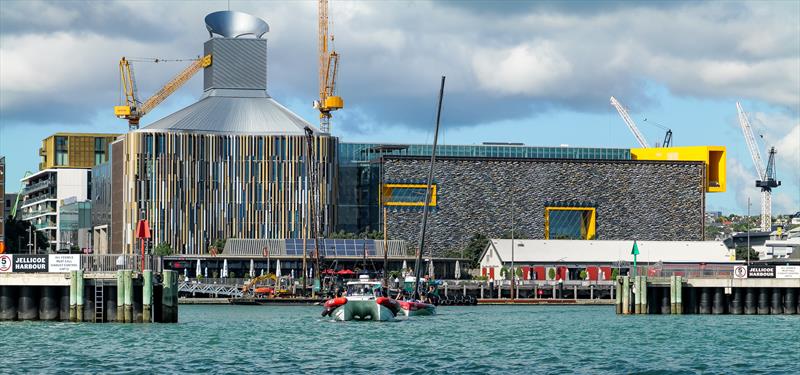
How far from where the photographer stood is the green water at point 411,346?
7625cm

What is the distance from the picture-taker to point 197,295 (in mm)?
187250

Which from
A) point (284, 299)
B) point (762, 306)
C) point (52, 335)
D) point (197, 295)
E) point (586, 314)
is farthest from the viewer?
point (197, 295)

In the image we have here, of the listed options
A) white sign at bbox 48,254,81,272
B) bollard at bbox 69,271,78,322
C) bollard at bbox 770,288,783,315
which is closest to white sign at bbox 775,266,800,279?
bollard at bbox 770,288,783,315

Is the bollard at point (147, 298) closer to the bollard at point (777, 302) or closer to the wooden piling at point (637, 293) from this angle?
the wooden piling at point (637, 293)

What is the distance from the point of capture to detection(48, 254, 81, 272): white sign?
104 meters

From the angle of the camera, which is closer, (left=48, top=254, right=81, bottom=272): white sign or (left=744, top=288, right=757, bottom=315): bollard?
(left=48, top=254, right=81, bottom=272): white sign

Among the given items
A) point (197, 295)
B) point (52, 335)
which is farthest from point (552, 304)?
point (52, 335)

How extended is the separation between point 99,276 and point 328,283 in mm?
91287

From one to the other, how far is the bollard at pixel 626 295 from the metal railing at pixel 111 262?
40.7m

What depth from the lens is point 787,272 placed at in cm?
13188

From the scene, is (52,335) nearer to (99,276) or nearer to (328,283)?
(99,276)

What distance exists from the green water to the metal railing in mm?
5645

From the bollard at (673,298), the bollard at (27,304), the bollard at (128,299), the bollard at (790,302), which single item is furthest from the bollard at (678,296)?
the bollard at (27,304)

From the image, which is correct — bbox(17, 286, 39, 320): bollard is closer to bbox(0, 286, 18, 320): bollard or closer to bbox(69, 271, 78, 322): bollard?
bbox(0, 286, 18, 320): bollard
